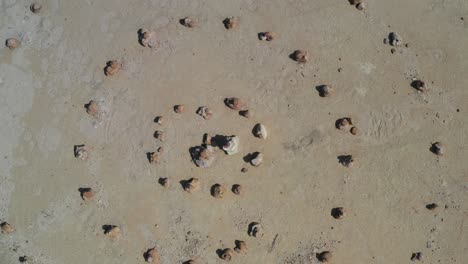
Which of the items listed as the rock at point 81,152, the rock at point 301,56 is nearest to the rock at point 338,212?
the rock at point 301,56

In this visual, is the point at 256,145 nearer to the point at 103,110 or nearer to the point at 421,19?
the point at 103,110

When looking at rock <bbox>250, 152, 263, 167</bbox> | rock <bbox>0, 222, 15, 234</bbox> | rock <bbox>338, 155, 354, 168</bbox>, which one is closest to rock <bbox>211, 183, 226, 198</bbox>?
rock <bbox>250, 152, 263, 167</bbox>

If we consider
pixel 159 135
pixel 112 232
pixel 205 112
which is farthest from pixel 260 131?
pixel 112 232

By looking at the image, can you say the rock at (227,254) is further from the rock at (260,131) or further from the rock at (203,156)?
the rock at (260,131)

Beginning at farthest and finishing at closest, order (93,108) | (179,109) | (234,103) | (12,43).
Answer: (12,43)
(93,108)
(179,109)
(234,103)

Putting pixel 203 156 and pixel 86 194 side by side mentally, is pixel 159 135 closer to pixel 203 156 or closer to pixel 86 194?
pixel 203 156

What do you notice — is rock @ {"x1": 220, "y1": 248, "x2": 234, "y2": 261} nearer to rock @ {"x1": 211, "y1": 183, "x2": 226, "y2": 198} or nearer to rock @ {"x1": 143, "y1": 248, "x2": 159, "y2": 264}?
rock @ {"x1": 211, "y1": 183, "x2": 226, "y2": 198}

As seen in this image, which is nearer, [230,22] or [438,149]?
[438,149]
